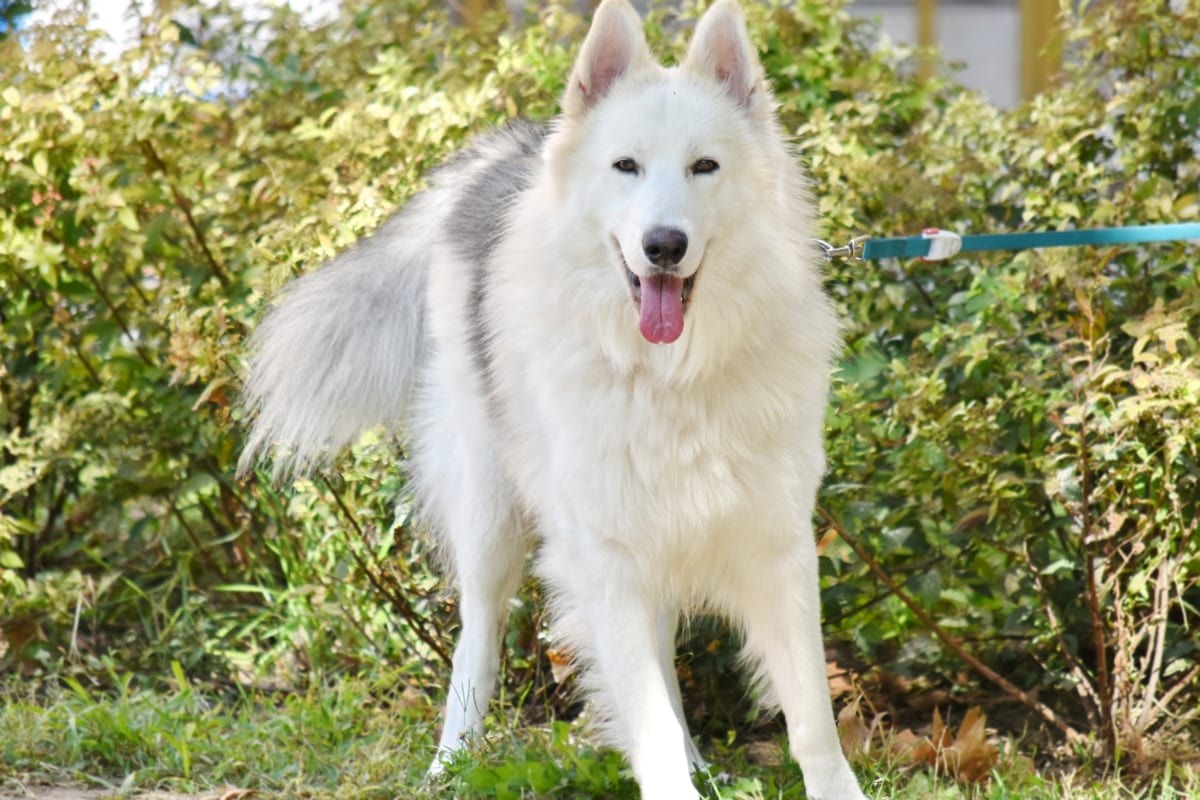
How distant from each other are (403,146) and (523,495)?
1365 millimetres

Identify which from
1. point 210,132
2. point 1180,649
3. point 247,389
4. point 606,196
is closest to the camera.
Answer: point 606,196

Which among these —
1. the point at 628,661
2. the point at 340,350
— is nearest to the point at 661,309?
the point at 628,661

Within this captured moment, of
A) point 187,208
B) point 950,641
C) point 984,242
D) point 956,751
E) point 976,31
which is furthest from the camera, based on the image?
point 976,31

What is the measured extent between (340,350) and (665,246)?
1.49 meters

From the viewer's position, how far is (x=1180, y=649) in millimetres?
3943

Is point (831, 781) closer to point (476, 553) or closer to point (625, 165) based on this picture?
point (476, 553)

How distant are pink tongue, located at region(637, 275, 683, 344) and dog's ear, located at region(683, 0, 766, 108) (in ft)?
1.69

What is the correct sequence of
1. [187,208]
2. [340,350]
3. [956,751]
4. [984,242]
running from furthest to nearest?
[187,208] < [340,350] < [984,242] < [956,751]

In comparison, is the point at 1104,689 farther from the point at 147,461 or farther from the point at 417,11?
the point at 417,11

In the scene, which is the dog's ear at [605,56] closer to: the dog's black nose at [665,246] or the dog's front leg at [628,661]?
the dog's black nose at [665,246]

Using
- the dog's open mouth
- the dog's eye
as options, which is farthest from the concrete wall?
the dog's open mouth

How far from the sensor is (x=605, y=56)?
3.32 m

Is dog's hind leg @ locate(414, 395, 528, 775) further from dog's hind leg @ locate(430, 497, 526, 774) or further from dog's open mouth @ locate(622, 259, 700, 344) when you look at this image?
dog's open mouth @ locate(622, 259, 700, 344)

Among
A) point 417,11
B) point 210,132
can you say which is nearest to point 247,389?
point 210,132
